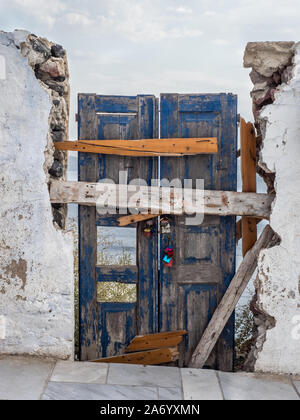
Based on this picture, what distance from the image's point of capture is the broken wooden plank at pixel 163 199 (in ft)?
12.1

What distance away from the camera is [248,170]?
393 centimetres

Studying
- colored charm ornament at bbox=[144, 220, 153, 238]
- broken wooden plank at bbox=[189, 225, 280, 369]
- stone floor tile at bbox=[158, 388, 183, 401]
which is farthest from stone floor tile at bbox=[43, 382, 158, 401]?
colored charm ornament at bbox=[144, 220, 153, 238]

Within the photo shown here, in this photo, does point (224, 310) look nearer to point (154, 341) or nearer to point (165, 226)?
point (154, 341)

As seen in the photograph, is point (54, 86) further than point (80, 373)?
Yes

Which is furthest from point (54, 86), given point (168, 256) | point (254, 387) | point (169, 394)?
point (254, 387)

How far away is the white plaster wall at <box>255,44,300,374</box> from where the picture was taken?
11.7 feet

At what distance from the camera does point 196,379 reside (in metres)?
3.49

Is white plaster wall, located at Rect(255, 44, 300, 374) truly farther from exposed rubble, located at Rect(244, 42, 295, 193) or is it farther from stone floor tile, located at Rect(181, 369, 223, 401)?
stone floor tile, located at Rect(181, 369, 223, 401)

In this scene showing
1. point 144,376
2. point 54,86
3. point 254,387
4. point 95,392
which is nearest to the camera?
point 95,392

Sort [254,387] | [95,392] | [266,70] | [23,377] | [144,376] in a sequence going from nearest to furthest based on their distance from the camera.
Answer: [95,392]
[23,377]
[254,387]
[144,376]
[266,70]

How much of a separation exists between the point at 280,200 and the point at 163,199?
979 mm
